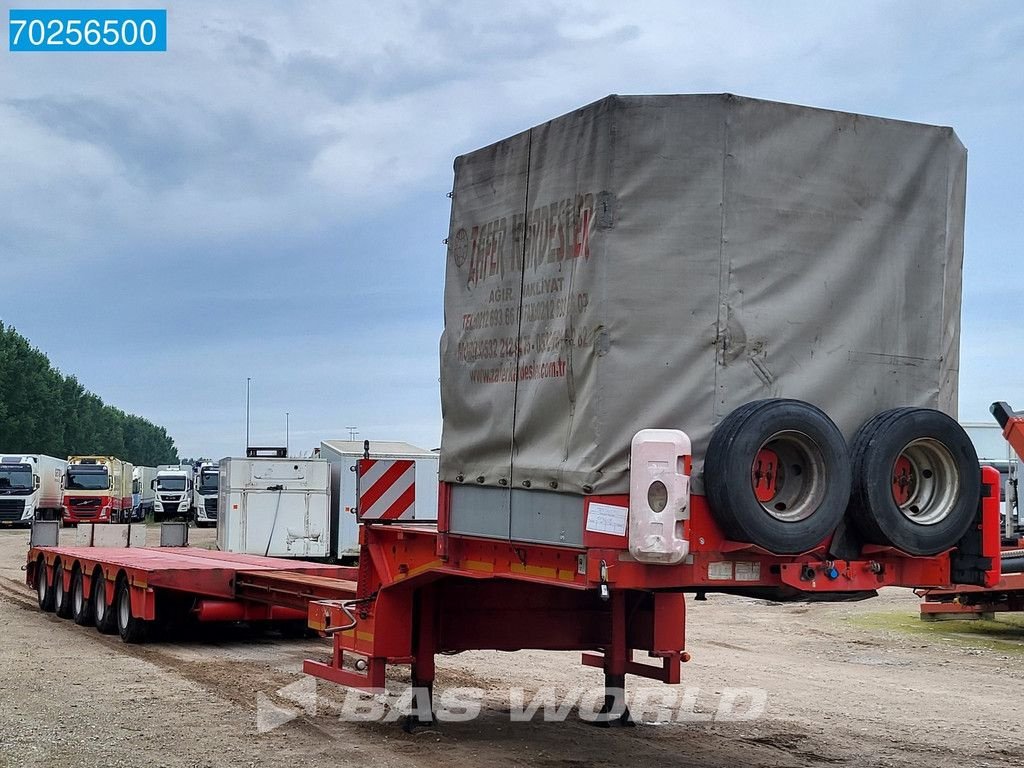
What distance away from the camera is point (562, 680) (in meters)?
12.5

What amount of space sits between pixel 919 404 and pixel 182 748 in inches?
212

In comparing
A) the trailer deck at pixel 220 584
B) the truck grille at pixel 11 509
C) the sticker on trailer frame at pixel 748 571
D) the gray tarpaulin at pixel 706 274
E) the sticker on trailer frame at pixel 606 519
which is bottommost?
the truck grille at pixel 11 509

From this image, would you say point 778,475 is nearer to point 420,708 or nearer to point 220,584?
point 420,708

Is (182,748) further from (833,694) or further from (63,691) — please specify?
(833,694)

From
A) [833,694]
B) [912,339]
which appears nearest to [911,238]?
[912,339]

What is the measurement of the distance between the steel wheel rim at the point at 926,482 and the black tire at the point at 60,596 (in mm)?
13349

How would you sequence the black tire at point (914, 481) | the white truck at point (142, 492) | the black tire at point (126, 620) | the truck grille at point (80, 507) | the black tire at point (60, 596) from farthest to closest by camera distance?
the white truck at point (142, 492), the truck grille at point (80, 507), the black tire at point (60, 596), the black tire at point (126, 620), the black tire at point (914, 481)

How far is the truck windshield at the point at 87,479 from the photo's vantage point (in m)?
52.5

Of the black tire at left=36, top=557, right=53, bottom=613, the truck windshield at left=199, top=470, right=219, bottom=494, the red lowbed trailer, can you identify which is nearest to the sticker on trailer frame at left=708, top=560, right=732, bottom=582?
the red lowbed trailer

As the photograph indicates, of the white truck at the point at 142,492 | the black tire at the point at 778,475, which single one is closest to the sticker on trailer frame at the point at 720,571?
the black tire at the point at 778,475

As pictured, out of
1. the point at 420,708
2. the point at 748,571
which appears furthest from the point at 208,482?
the point at 748,571

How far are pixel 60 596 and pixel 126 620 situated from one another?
3.30 meters

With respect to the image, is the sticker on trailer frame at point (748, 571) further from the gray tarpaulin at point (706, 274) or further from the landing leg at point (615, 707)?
the landing leg at point (615, 707)

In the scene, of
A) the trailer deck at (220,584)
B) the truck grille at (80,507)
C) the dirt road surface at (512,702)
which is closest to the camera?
the dirt road surface at (512,702)
